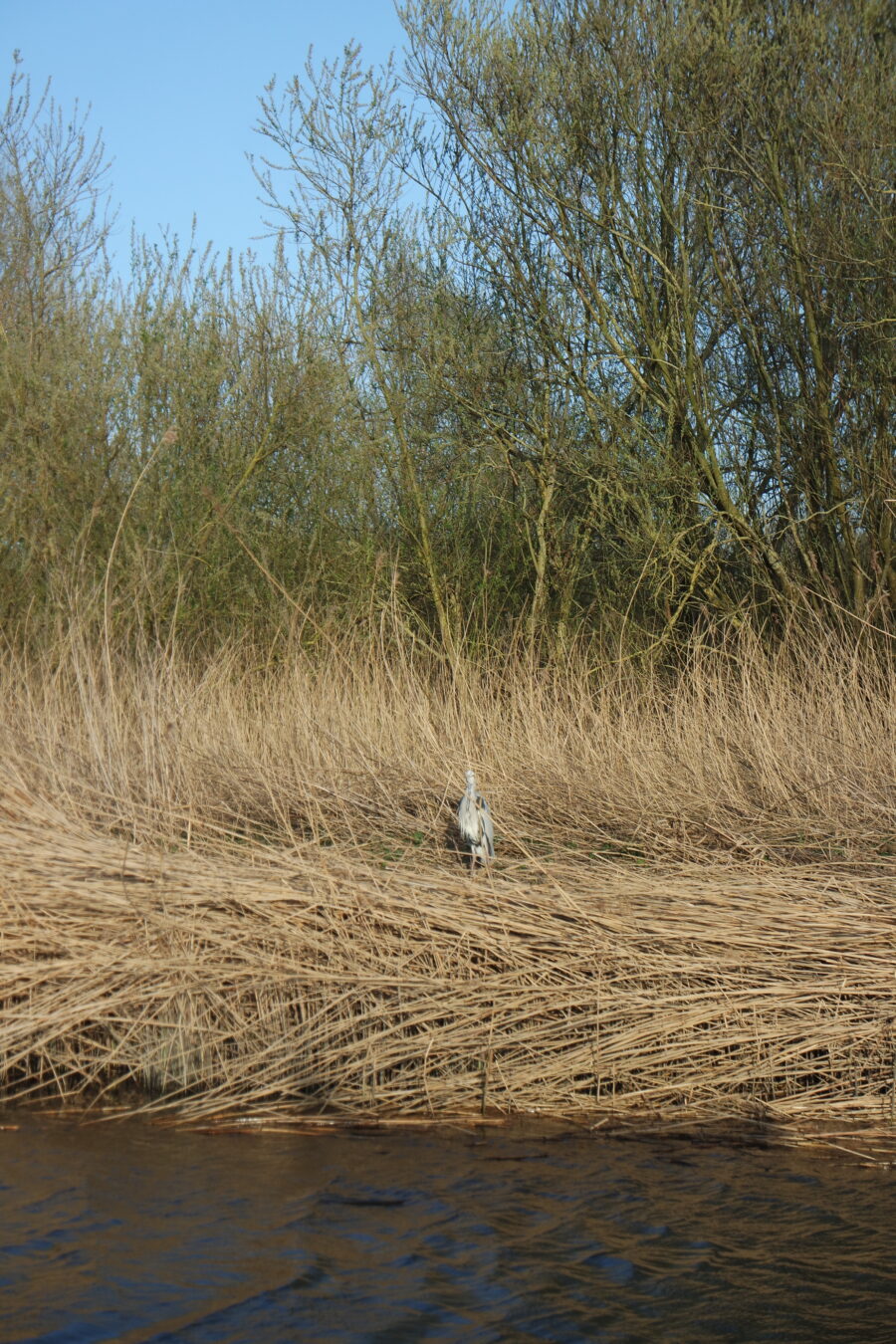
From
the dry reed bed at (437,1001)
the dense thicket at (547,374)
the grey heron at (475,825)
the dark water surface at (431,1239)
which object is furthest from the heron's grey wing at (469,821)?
the dense thicket at (547,374)

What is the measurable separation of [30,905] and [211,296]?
296 inches

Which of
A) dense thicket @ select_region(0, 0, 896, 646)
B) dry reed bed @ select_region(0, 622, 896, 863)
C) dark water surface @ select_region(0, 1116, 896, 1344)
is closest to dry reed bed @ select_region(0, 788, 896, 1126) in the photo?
dark water surface @ select_region(0, 1116, 896, 1344)

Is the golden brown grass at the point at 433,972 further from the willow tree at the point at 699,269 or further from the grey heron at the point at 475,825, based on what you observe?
the willow tree at the point at 699,269

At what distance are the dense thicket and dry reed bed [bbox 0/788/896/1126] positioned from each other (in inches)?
210

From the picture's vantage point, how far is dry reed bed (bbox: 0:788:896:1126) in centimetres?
388

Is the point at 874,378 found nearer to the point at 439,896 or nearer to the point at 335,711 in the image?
the point at 335,711

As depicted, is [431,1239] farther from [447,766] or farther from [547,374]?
[547,374]

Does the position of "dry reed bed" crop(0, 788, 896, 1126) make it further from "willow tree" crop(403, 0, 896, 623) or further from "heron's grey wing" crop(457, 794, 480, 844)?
"willow tree" crop(403, 0, 896, 623)

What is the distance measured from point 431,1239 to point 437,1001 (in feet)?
3.40

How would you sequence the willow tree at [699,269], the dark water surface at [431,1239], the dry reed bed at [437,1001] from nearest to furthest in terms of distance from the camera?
the dark water surface at [431,1239] → the dry reed bed at [437,1001] → the willow tree at [699,269]

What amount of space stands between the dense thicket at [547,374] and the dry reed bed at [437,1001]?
5325 mm

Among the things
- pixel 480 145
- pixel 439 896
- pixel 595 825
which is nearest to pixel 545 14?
pixel 480 145

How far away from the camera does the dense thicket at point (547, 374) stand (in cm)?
939

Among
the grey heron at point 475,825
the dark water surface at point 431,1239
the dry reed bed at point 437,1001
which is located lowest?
the dark water surface at point 431,1239
